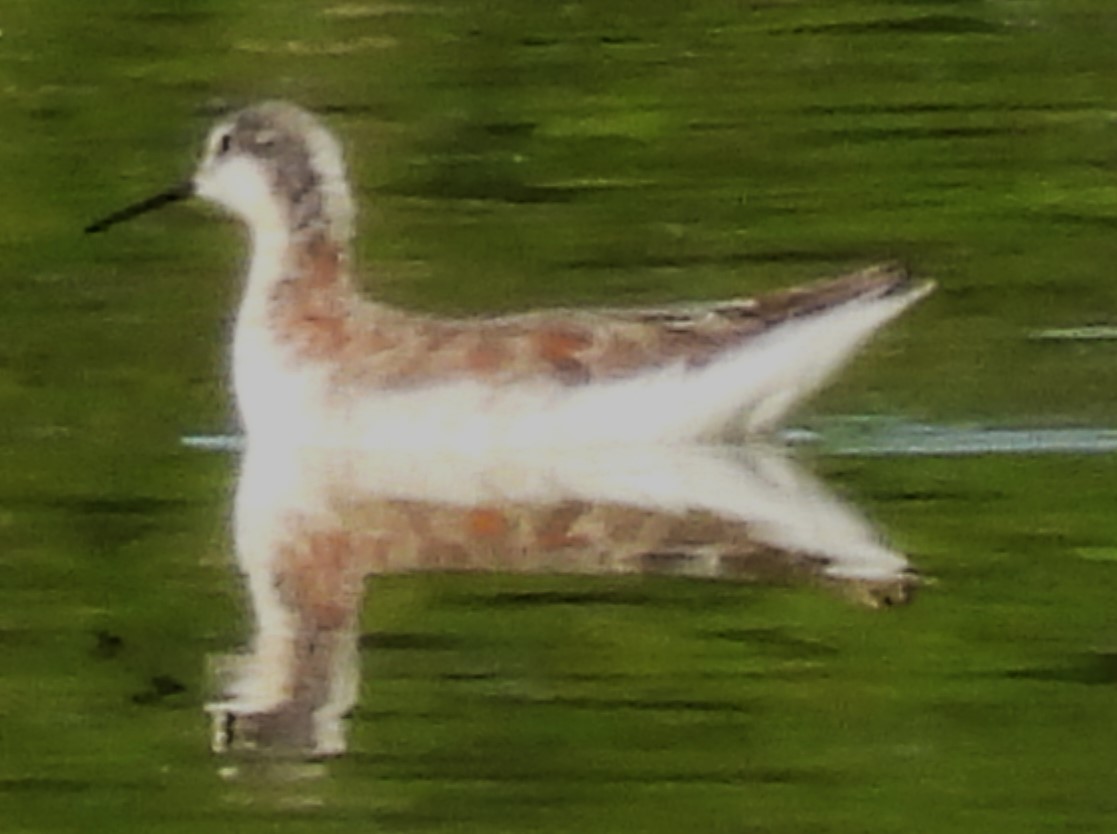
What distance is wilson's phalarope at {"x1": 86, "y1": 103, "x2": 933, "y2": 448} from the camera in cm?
65

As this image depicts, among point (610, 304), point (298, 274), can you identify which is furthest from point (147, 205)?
point (610, 304)

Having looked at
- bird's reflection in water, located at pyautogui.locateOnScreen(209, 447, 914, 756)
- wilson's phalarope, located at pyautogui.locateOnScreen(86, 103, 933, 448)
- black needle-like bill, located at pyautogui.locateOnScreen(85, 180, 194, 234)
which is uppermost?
black needle-like bill, located at pyautogui.locateOnScreen(85, 180, 194, 234)

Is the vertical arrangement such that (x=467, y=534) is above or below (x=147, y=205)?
below

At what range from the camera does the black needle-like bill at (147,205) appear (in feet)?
2.21

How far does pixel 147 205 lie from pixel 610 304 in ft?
0.53

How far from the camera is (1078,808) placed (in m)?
0.63

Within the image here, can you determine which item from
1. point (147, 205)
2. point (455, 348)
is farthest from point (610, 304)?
point (147, 205)

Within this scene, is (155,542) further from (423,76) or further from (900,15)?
(900,15)

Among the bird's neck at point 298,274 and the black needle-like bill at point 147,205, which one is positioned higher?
the black needle-like bill at point 147,205

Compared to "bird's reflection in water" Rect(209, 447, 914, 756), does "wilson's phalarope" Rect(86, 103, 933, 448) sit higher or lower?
higher

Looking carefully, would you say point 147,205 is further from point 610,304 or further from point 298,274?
point 610,304

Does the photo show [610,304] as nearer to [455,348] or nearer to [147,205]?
[455,348]

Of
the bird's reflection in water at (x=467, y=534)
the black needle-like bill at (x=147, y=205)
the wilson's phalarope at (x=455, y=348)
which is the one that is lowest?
the bird's reflection in water at (x=467, y=534)

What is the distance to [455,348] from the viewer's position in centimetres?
66
